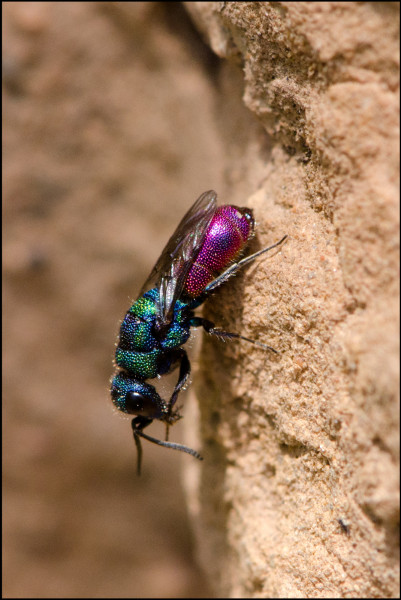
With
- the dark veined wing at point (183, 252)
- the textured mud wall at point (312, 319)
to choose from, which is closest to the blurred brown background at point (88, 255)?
the textured mud wall at point (312, 319)

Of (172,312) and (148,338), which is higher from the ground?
(172,312)

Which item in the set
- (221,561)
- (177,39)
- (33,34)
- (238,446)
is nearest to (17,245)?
(33,34)

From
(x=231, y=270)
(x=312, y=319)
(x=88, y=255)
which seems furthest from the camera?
(x=88, y=255)

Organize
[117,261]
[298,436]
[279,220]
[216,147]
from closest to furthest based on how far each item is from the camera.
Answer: [298,436], [279,220], [216,147], [117,261]

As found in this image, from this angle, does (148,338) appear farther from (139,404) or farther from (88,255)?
(88,255)

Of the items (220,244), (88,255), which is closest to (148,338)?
(220,244)

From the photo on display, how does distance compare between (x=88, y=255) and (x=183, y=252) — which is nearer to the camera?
(x=183, y=252)

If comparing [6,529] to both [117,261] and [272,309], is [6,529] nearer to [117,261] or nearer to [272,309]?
[117,261]
